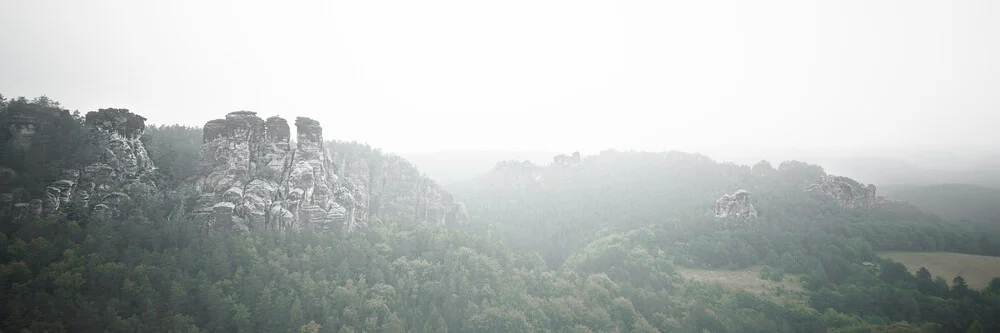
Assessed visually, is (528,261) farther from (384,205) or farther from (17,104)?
(17,104)

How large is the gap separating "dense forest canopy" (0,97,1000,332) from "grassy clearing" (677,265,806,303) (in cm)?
71

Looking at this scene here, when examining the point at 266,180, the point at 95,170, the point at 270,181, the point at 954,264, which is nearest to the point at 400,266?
the point at 270,181

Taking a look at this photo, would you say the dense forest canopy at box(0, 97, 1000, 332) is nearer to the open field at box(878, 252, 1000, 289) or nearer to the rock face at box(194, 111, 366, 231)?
the rock face at box(194, 111, 366, 231)

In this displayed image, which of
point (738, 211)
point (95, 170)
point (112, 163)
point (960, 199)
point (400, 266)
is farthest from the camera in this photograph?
point (738, 211)

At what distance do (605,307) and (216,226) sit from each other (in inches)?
2377

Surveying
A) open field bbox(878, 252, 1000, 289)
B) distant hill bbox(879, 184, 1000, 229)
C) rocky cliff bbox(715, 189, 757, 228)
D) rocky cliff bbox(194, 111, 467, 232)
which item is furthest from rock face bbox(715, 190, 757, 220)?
rocky cliff bbox(194, 111, 467, 232)

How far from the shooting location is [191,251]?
44.8 m

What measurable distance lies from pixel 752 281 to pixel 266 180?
3511 inches

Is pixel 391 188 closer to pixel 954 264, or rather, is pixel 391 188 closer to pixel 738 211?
pixel 738 211

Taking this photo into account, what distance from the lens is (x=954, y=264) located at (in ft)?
212

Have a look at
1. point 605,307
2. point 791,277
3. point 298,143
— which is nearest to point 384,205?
point 298,143

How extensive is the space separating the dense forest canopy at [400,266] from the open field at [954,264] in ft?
12.3

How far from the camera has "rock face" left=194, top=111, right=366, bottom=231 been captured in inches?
2046

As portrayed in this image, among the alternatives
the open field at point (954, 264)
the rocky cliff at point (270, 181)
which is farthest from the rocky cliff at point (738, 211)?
the rocky cliff at point (270, 181)
